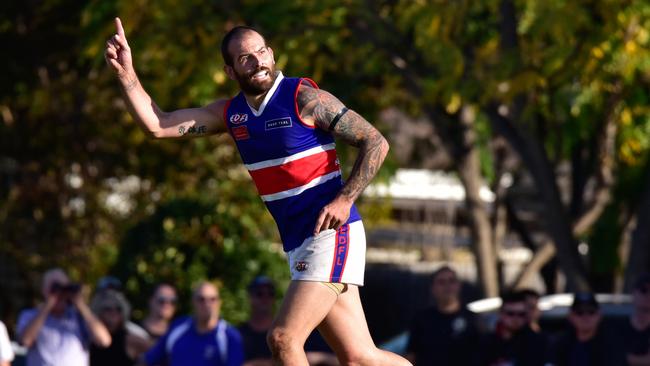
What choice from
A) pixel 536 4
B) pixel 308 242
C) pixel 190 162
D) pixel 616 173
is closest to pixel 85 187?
pixel 190 162

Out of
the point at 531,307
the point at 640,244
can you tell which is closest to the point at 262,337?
the point at 531,307

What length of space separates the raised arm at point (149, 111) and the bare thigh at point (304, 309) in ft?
3.12

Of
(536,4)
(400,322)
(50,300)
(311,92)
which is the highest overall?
(536,4)

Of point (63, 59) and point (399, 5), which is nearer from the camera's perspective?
point (399, 5)

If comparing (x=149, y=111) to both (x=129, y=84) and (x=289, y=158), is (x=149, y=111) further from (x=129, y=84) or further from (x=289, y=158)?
(x=289, y=158)

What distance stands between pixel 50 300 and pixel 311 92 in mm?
4451

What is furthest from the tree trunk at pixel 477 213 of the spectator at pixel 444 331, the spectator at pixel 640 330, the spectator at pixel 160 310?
the spectator at pixel 640 330

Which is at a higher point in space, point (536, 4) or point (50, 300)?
point (536, 4)

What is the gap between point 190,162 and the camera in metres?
19.3

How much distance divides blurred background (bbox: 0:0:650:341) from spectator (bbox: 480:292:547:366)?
9.00 ft

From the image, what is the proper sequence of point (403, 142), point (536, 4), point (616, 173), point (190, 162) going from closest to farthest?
point (536, 4) < point (616, 173) < point (190, 162) < point (403, 142)

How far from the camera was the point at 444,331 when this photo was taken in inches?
412

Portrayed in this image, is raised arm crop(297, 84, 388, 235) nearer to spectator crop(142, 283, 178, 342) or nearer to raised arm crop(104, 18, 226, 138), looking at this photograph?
raised arm crop(104, 18, 226, 138)

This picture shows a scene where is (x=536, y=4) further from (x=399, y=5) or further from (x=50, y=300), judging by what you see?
(x=50, y=300)
